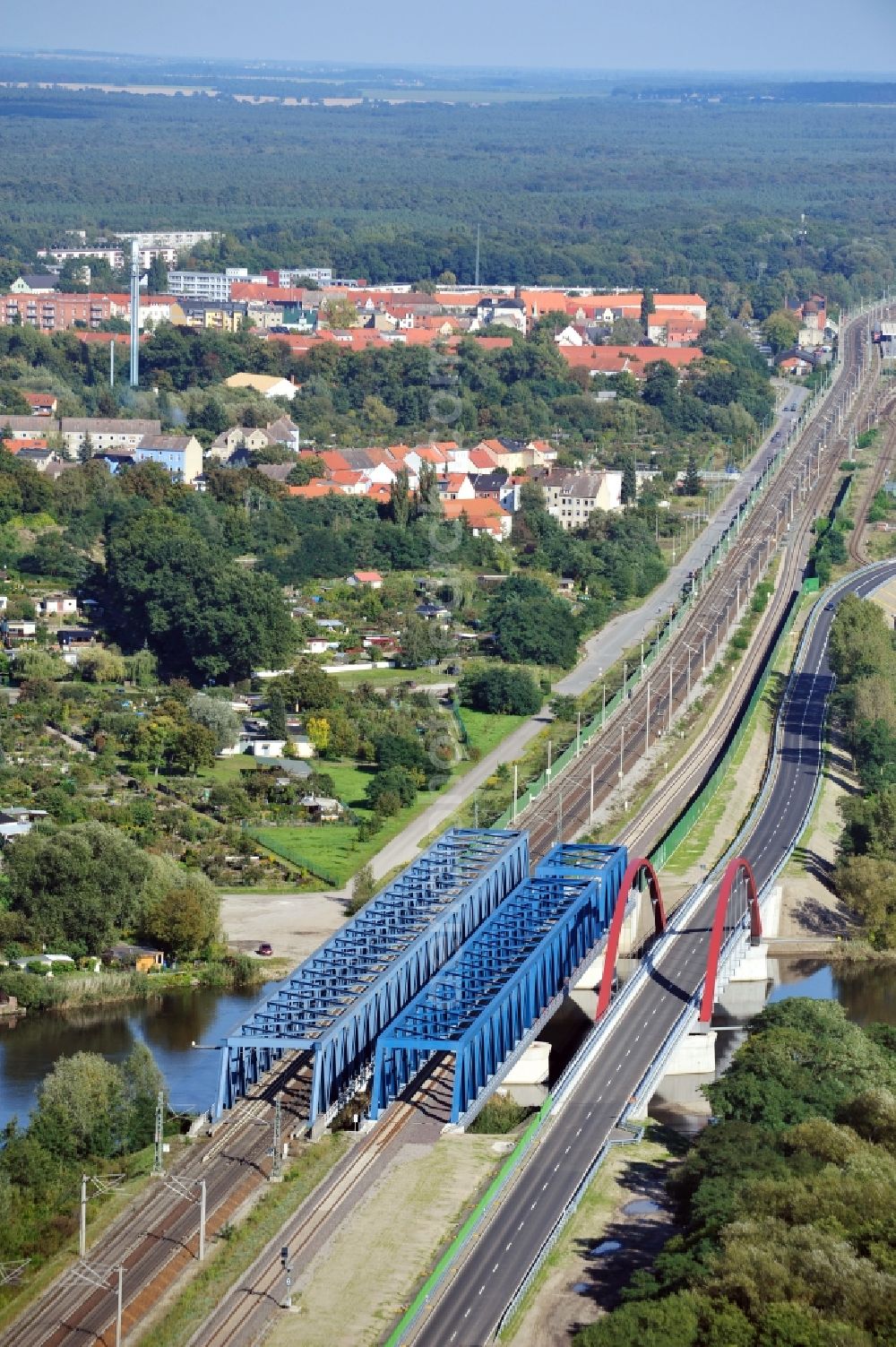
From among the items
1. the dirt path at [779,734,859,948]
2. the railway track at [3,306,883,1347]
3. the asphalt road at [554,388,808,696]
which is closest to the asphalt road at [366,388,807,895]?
the asphalt road at [554,388,808,696]

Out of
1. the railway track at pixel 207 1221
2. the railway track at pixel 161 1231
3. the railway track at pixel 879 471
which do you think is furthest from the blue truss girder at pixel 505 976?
the railway track at pixel 879 471

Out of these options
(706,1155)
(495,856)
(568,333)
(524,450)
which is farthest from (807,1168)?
(568,333)

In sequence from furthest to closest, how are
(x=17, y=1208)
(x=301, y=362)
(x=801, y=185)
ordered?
(x=801, y=185) → (x=301, y=362) → (x=17, y=1208)

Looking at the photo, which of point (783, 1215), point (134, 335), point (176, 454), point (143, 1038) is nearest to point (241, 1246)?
point (783, 1215)

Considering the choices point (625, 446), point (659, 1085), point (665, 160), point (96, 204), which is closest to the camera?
point (659, 1085)

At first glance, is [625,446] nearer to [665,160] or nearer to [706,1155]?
[706,1155]

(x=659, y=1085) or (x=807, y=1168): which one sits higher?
(x=807, y=1168)

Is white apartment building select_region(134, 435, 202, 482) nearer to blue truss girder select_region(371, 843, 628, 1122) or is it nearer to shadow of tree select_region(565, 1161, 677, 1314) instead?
blue truss girder select_region(371, 843, 628, 1122)
